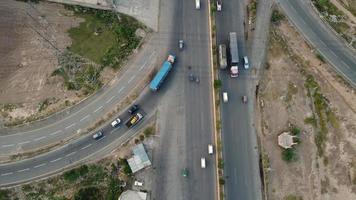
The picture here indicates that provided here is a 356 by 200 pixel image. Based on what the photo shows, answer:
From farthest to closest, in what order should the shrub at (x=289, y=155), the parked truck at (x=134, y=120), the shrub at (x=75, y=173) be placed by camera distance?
the parked truck at (x=134, y=120)
the shrub at (x=289, y=155)
the shrub at (x=75, y=173)

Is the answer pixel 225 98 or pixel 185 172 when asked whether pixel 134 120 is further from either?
pixel 225 98

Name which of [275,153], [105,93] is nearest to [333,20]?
[275,153]

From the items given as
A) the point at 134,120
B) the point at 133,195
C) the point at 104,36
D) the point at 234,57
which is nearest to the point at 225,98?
the point at 234,57

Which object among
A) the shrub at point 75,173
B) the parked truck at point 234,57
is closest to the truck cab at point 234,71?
the parked truck at point 234,57

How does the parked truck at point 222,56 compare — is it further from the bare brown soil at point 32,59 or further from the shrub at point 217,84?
the bare brown soil at point 32,59

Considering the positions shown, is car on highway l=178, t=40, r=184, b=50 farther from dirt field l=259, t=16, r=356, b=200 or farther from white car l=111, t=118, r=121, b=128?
white car l=111, t=118, r=121, b=128

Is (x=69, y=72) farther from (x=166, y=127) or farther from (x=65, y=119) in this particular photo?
(x=166, y=127)
